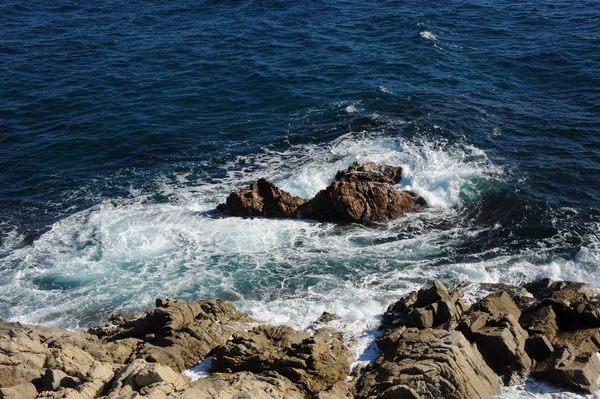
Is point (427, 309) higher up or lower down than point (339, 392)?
higher up

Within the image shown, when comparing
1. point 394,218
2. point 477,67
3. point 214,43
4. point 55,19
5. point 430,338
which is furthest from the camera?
point 55,19

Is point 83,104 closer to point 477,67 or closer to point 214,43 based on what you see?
point 214,43

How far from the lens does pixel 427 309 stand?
111 ft

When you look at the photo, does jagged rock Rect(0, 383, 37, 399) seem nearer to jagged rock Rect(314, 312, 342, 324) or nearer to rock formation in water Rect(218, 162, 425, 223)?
jagged rock Rect(314, 312, 342, 324)

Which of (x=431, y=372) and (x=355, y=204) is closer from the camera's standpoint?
(x=431, y=372)

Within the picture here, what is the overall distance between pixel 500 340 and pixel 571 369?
338cm

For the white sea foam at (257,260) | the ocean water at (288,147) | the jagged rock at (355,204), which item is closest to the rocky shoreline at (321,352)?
the ocean water at (288,147)

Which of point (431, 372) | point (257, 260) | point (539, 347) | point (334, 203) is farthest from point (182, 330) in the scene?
point (539, 347)

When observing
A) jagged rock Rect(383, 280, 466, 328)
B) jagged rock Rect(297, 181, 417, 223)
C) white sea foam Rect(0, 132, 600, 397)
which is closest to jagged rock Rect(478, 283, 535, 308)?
white sea foam Rect(0, 132, 600, 397)

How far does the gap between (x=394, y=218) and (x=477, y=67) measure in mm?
30535

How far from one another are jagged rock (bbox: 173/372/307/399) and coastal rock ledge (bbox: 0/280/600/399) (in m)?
0.06

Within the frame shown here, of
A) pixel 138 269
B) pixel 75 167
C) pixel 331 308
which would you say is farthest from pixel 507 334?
pixel 75 167

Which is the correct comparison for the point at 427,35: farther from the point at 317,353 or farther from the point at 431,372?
the point at 431,372

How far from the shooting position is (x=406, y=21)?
8250cm
